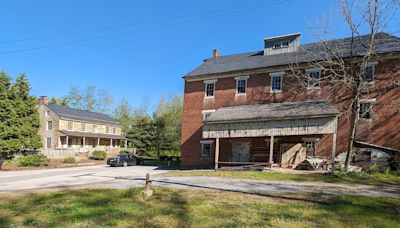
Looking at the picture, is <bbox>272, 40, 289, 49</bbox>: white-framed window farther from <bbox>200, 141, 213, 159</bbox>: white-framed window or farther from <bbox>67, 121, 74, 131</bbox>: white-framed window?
<bbox>67, 121, 74, 131</bbox>: white-framed window

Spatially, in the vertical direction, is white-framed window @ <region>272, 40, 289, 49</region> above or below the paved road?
above

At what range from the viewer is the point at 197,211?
29.1ft

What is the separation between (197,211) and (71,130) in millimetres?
46577

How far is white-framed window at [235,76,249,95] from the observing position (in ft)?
91.0

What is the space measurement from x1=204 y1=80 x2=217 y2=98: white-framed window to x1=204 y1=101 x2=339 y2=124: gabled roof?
10.1 ft

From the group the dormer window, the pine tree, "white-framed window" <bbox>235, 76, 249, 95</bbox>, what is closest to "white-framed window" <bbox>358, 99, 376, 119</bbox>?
the dormer window

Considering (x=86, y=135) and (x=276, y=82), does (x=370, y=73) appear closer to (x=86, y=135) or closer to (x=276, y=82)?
(x=276, y=82)

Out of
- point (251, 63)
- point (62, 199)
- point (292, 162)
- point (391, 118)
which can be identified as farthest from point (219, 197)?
point (251, 63)

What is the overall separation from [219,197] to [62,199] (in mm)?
5677

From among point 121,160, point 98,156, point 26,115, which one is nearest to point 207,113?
point 121,160

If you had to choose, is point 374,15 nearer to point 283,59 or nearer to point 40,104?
point 283,59

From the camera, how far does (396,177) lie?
1731cm

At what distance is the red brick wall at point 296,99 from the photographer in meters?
21.3

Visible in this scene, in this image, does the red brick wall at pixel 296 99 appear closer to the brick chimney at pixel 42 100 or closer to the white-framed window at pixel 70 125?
the white-framed window at pixel 70 125
